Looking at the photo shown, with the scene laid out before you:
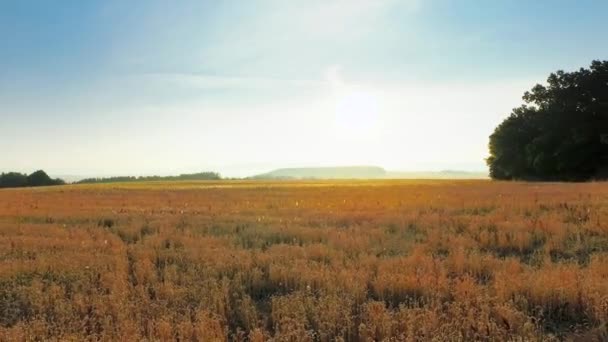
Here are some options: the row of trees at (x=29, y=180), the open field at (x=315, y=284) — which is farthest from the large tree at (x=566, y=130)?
the row of trees at (x=29, y=180)

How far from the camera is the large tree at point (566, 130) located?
59.2 metres

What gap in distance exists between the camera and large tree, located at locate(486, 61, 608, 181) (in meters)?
59.2

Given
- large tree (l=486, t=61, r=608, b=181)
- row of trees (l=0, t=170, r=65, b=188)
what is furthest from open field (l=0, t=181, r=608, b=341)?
row of trees (l=0, t=170, r=65, b=188)

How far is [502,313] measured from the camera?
7.31 meters

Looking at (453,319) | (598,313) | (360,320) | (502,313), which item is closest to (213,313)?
(360,320)

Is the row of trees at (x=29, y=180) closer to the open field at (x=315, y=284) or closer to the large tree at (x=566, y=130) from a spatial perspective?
the large tree at (x=566, y=130)

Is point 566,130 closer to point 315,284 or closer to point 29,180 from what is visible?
point 315,284

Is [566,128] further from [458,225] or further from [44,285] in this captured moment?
[44,285]

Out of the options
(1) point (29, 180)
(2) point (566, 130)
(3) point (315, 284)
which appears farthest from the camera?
(1) point (29, 180)

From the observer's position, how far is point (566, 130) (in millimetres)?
61719

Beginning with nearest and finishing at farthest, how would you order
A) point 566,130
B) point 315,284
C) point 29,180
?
1. point 315,284
2. point 566,130
3. point 29,180

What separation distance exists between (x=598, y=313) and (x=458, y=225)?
9262mm

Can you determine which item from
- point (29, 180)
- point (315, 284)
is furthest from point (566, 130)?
point (29, 180)

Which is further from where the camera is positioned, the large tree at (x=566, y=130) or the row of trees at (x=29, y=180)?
the row of trees at (x=29, y=180)
